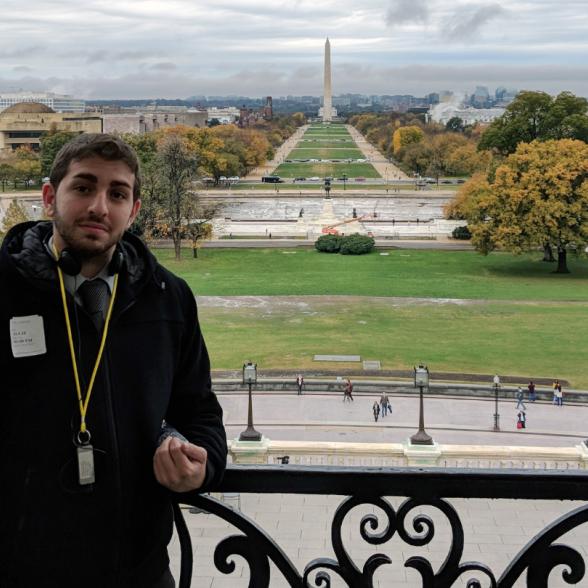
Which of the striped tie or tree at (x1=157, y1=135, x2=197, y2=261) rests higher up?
the striped tie

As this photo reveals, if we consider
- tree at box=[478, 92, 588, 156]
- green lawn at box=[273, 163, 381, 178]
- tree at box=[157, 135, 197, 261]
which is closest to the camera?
tree at box=[157, 135, 197, 261]

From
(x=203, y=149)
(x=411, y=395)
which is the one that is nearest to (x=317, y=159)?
(x=203, y=149)

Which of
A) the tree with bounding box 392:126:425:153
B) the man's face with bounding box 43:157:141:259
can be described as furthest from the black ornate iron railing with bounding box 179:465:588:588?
the tree with bounding box 392:126:425:153

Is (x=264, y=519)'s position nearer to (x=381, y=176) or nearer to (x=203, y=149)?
(x=203, y=149)

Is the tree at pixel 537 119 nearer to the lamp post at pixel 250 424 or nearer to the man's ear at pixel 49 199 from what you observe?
the lamp post at pixel 250 424

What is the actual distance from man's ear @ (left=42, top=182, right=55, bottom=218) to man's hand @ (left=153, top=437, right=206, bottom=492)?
0.79 m

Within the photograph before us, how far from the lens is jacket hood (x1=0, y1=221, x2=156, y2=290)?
2594 mm

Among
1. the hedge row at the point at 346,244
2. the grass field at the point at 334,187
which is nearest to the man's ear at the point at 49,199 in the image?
the hedge row at the point at 346,244

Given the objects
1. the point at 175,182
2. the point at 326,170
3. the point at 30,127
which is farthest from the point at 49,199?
the point at 326,170

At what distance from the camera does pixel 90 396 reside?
2.56 metres

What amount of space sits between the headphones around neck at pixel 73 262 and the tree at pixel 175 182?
43908 mm

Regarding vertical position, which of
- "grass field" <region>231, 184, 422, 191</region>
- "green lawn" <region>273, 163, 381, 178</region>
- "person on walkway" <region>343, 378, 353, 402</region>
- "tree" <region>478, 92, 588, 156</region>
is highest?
"tree" <region>478, 92, 588, 156</region>

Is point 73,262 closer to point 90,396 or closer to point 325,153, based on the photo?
point 90,396

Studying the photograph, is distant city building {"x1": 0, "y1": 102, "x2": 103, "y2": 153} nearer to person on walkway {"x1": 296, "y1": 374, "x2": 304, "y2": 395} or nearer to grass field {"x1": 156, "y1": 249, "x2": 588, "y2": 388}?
grass field {"x1": 156, "y1": 249, "x2": 588, "y2": 388}
